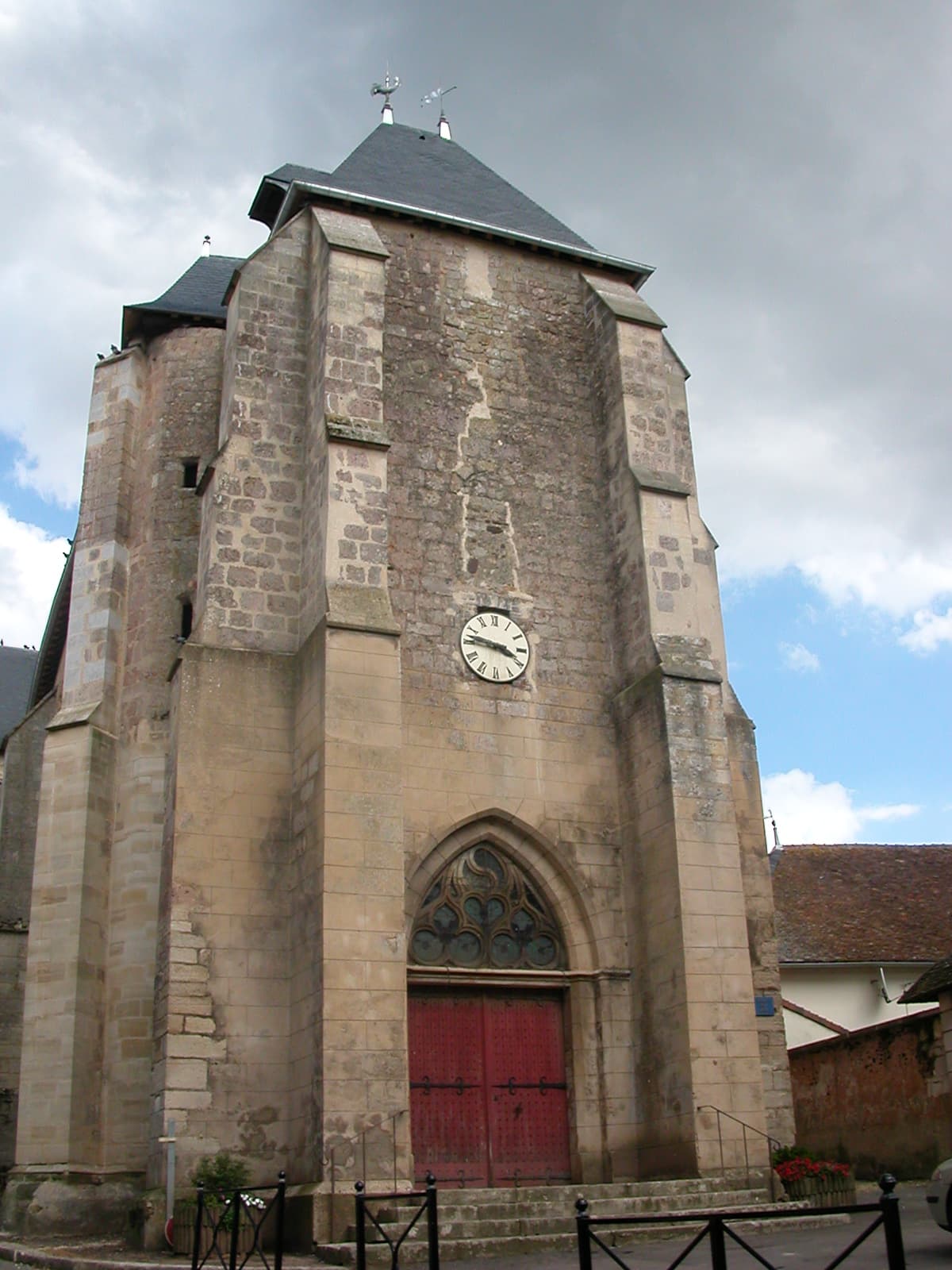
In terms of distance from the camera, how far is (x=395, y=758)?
38.9 ft

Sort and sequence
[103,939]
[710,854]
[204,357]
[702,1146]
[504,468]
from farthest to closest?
[204,357] < [504,468] < [103,939] < [710,854] < [702,1146]

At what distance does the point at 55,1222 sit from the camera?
39.3ft

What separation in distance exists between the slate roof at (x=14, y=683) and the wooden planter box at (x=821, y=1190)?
19.3m

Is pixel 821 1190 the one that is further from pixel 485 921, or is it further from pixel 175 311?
pixel 175 311

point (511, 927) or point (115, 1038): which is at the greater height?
point (511, 927)

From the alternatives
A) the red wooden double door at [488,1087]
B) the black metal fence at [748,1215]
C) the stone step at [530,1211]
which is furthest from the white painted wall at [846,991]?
the black metal fence at [748,1215]

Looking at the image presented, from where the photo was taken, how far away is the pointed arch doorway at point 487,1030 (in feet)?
40.3

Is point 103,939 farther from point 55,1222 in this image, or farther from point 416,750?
point 416,750

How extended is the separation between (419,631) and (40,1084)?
5.87 metres

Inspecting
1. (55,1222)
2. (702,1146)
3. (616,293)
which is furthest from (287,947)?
(616,293)

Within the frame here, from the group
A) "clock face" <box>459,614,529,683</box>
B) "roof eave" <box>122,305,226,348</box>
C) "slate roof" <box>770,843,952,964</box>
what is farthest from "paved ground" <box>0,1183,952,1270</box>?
"slate roof" <box>770,843,952,964</box>

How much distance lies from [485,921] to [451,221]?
834 centimetres

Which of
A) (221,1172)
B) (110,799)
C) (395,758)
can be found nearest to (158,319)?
(110,799)

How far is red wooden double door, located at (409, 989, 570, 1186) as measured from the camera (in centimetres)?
1221
